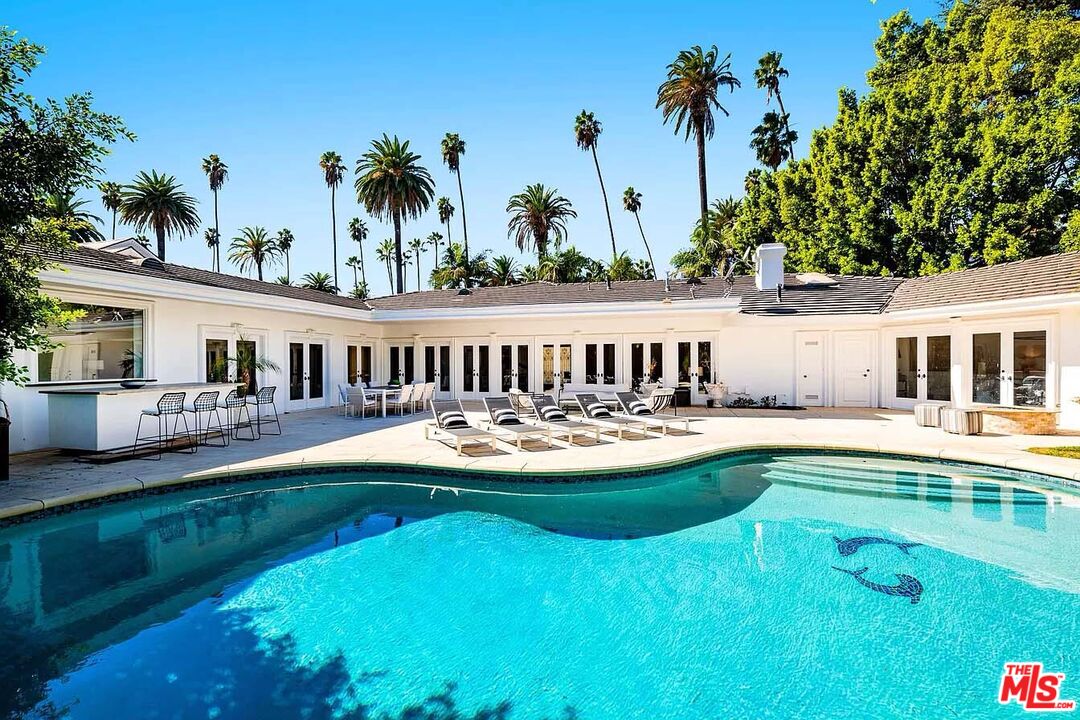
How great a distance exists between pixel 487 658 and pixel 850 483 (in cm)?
698

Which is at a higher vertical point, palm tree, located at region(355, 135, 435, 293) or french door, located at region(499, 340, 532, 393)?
palm tree, located at region(355, 135, 435, 293)

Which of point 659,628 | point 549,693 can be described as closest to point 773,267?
point 659,628

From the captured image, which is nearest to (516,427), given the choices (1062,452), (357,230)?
(1062,452)

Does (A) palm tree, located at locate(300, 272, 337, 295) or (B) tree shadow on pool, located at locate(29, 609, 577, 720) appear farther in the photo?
(A) palm tree, located at locate(300, 272, 337, 295)

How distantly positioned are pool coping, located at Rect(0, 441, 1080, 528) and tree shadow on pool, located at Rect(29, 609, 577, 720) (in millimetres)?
3912

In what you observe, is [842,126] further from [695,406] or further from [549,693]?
[549,693]

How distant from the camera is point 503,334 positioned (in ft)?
61.4

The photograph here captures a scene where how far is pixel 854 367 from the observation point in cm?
1609

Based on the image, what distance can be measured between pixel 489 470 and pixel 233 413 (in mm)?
7633

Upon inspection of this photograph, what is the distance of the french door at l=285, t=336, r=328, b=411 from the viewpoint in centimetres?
1588

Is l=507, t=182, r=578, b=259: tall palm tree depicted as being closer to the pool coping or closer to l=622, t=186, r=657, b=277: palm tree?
l=622, t=186, r=657, b=277: palm tree

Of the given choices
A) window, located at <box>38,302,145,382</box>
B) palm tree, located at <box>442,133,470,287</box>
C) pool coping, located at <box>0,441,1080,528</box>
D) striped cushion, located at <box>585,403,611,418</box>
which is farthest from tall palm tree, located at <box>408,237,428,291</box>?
pool coping, located at <box>0,441,1080,528</box>

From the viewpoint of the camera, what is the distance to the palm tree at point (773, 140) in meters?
33.7

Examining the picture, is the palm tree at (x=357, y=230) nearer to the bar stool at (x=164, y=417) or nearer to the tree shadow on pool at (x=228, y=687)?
the bar stool at (x=164, y=417)
